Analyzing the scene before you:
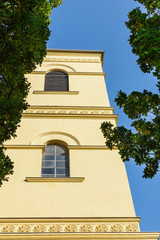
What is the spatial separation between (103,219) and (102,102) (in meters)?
6.09

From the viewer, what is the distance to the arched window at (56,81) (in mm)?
13366

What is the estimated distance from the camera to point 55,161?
890 centimetres

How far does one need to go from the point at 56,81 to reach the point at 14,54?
8.15m

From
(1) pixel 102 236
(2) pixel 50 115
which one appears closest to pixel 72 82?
(2) pixel 50 115

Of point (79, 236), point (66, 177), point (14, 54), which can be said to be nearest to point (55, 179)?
point (66, 177)

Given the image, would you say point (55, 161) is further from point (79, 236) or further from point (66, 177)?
point (79, 236)

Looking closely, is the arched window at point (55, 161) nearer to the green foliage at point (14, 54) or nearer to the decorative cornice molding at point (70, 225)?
the decorative cornice molding at point (70, 225)

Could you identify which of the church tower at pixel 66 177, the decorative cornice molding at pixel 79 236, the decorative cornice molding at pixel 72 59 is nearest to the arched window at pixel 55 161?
the church tower at pixel 66 177

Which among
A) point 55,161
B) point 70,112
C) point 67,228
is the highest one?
point 70,112

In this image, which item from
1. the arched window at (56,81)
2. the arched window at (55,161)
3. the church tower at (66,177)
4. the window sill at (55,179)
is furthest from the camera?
the arched window at (56,81)

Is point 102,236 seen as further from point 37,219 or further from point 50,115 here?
point 50,115

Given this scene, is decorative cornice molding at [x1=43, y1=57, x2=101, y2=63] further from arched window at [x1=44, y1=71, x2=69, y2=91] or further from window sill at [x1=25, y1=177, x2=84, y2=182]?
window sill at [x1=25, y1=177, x2=84, y2=182]

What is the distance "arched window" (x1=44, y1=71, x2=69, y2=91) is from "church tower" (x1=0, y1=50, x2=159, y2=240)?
654 mm

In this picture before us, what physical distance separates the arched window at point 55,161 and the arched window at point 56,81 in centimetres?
453
